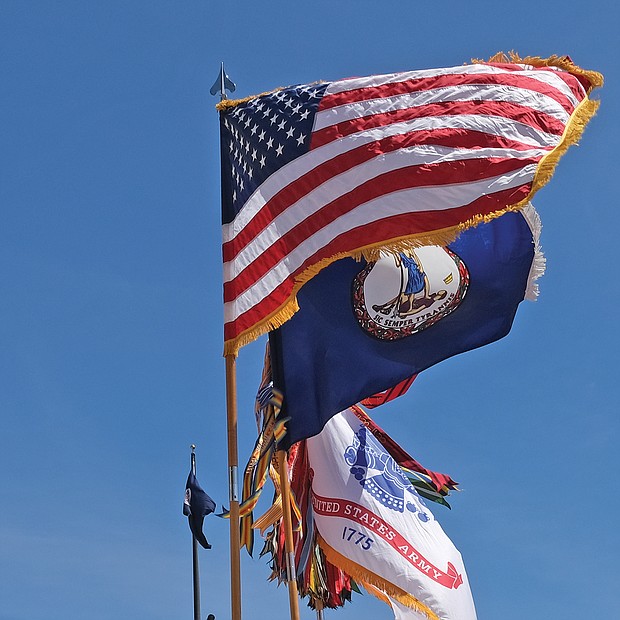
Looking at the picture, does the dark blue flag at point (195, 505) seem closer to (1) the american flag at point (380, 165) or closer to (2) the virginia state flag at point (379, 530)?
(2) the virginia state flag at point (379, 530)

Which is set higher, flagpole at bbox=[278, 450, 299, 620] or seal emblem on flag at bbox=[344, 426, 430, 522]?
seal emblem on flag at bbox=[344, 426, 430, 522]

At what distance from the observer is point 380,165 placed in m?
13.8

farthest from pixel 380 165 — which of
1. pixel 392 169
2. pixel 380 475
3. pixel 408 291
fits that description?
pixel 380 475

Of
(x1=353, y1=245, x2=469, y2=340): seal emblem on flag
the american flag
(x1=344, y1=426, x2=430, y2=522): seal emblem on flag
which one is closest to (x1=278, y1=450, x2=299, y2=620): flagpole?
the american flag

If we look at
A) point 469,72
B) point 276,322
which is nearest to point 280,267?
point 276,322

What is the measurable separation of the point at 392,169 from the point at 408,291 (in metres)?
2.42

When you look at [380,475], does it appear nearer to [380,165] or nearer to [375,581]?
[375,581]

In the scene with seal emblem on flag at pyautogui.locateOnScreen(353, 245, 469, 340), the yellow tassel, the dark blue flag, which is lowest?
the yellow tassel

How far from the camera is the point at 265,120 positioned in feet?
49.1

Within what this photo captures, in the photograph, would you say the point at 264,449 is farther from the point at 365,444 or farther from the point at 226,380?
the point at 365,444

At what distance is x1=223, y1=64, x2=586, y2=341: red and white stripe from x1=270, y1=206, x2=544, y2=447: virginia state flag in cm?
172

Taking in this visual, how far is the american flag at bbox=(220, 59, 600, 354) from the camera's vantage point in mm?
13289

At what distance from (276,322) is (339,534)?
16.2 feet

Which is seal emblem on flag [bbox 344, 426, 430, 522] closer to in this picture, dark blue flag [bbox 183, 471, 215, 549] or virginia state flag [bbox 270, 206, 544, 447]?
dark blue flag [bbox 183, 471, 215, 549]
